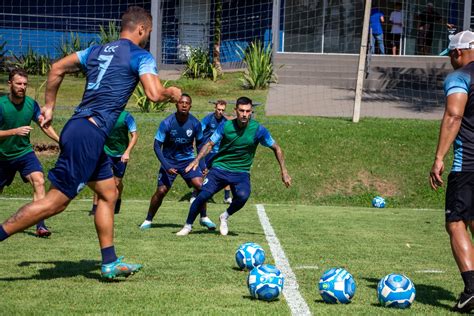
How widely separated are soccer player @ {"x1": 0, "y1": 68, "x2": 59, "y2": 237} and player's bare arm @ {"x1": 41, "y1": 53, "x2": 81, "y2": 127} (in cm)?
323

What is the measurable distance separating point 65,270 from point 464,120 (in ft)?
12.5

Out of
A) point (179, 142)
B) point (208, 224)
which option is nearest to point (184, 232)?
point (208, 224)

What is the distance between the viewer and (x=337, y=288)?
6.84 metres

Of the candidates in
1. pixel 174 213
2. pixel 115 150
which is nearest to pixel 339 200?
pixel 174 213

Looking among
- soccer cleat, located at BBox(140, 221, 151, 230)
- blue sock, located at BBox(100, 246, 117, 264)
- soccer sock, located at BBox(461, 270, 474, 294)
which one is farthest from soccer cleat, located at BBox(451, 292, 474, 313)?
soccer cleat, located at BBox(140, 221, 151, 230)

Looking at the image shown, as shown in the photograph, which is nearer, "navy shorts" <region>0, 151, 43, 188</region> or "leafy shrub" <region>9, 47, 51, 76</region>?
"navy shorts" <region>0, 151, 43, 188</region>

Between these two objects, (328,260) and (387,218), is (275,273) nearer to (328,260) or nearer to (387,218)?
(328,260)

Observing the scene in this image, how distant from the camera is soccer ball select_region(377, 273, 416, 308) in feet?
22.3

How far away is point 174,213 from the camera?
582 inches

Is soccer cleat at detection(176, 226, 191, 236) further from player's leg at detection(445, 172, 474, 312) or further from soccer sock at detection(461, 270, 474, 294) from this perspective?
soccer sock at detection(461, 270, 474, 294)

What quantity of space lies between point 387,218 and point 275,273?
27.0 feet

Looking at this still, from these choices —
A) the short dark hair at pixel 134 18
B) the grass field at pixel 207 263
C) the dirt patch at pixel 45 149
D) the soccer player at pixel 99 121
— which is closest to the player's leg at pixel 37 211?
the soccer player at pixel 99 121

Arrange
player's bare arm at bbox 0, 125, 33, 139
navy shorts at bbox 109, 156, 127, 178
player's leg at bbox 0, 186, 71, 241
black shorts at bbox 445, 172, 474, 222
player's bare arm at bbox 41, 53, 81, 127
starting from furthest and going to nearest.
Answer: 1. navy shorts at bbox 109, 156, 127, 178
2. player's bare arm at bbox 0, 125, 33, 139
3. player's bare arm at bbox 41, 53, 81, 127
4. player's leg at bbox 0, 186, 71, 241
5. black shorts at bbox 445, 172, 474, 222

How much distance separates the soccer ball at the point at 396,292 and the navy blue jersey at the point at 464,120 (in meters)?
1.02
